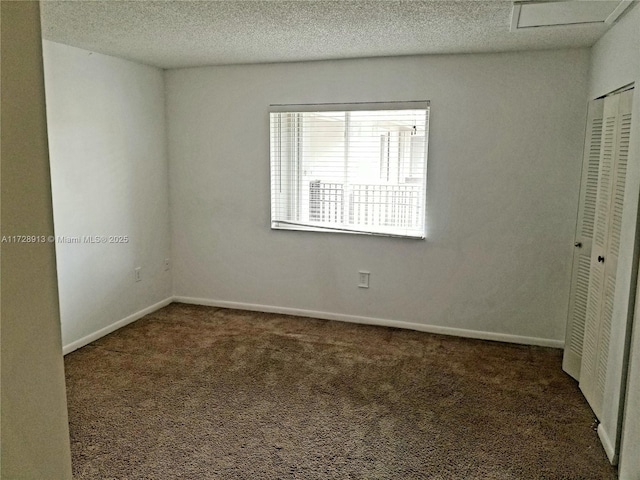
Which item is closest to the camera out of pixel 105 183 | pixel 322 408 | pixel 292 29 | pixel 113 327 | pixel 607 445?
pixel 607 445

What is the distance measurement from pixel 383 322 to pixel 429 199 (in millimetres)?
1143

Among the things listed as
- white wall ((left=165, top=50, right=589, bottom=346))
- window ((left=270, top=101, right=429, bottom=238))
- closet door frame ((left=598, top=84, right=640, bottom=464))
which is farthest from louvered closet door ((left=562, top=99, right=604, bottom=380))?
window ((left=270, top=101, right=429, bottom=238))

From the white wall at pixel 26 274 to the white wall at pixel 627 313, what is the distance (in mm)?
2197

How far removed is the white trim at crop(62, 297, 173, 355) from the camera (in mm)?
3723

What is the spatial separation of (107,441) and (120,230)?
2.11 meters

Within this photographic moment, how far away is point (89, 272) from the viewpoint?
3.91 m

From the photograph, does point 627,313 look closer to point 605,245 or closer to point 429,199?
point 605,245

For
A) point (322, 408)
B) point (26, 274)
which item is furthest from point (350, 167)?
point (26, 274)

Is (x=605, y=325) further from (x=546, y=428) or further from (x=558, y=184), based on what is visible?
(x=558, y=184)

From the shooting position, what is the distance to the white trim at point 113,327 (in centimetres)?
372

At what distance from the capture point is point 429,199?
4035mm

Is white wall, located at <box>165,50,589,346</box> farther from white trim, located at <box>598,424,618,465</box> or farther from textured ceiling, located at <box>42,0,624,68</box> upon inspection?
white trim, located at <box>598,424,618,465</box>

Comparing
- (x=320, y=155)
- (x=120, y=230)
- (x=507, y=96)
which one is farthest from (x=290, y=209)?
(x=507, y=96)

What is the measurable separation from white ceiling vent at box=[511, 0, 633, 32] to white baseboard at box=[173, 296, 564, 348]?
2321 mm
